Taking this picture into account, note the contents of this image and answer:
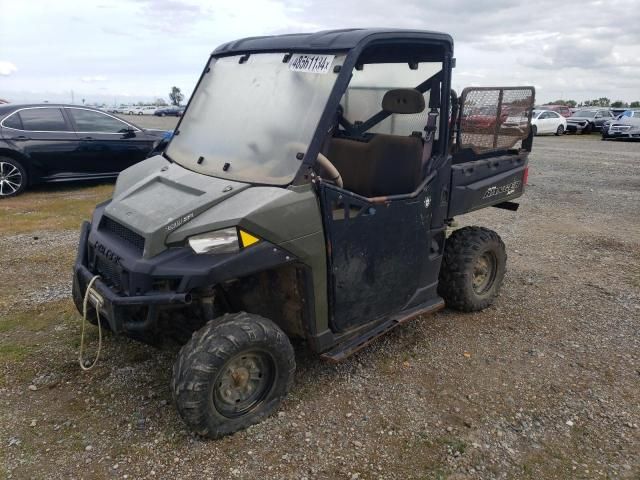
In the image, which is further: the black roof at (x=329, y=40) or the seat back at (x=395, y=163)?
the seat back at (x=395, y=163)

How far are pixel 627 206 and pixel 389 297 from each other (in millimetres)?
6862

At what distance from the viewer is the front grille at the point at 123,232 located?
270cm

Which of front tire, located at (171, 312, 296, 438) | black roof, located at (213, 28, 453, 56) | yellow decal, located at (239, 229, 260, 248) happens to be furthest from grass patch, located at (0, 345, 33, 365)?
black roof, located at (213, 28, 453, 56)

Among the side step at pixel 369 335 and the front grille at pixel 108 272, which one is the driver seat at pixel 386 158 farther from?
the front grille at pixel 108 272

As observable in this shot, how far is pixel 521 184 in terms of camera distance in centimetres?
453

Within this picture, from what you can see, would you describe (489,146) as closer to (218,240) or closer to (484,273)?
(484,273)

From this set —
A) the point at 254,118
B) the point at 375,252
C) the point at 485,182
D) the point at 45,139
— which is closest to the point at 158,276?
the point at 254,118

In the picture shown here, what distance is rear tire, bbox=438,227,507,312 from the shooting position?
13.6 ft

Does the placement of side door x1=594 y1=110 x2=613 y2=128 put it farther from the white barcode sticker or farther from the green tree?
the green tree

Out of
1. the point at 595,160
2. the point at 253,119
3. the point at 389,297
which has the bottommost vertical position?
the point at 595,160

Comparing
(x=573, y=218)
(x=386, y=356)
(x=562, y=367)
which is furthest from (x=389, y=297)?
(x=573, y=218)

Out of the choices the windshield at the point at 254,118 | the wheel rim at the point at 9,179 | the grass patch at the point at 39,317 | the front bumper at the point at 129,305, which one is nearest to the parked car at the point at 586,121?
the wheel rim at the point at 9,179

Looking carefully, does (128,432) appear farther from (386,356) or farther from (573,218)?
(573,218)

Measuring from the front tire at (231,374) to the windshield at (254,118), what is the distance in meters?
0.82
